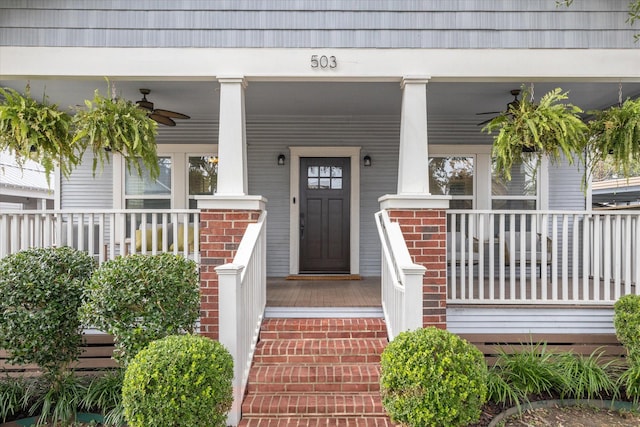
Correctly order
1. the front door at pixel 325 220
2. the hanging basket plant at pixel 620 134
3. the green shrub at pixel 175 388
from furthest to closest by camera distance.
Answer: the front door at pixel 325 220, the hanging basket plant at pixel 620 134, the green shrub at pixel 175 388

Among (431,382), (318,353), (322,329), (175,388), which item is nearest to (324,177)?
(322,329)

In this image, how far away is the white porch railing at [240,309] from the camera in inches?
120

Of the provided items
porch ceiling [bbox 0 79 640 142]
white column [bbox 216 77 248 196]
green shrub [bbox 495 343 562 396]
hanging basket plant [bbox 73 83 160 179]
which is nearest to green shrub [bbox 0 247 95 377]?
hanging basket plant [bbox 73 83 160 179]

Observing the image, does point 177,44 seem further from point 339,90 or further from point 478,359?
point 478,359

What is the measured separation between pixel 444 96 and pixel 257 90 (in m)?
2.39

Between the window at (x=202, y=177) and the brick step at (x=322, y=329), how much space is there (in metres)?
3.03

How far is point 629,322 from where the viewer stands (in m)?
3.60

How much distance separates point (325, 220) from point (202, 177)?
1990 millimetres

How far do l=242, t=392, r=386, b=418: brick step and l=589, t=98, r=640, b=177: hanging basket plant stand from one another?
3.10m

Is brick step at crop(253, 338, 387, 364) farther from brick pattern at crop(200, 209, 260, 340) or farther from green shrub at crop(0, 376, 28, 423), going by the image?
green shrub at crop(0, 376, 28, 423)

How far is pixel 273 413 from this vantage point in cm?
317

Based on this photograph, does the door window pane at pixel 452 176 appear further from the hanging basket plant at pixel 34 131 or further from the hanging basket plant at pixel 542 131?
the hanging basket plant at pixel 34 131

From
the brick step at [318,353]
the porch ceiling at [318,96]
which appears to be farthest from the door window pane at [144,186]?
the brick step at [318,353]

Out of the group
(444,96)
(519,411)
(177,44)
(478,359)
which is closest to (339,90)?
(444,96)
